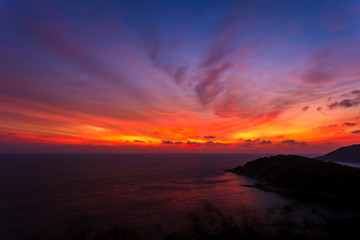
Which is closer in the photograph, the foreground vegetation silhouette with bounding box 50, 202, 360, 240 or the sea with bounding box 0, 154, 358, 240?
the foreground vegetation silhouette with bounding box 50, 202, 360, 240

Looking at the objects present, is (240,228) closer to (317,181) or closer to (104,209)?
(104,209)

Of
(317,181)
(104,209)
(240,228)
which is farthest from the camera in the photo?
(317,181)

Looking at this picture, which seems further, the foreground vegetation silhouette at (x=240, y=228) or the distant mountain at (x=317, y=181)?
the distant mountain at (x=317, y=181)

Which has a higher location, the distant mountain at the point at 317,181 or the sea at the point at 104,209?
the distant mountain at the point at 317,181

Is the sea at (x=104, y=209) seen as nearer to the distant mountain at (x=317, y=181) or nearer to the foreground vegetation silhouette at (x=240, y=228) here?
the foreground vegetation silhouette at (x=240, y=228)

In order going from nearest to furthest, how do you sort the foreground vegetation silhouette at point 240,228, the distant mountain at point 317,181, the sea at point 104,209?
the foreground vegetation silhouette at point 240,228 < the sea at point 104,209 < the distant mountain at point 317,181

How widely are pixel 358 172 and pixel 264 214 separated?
157ft

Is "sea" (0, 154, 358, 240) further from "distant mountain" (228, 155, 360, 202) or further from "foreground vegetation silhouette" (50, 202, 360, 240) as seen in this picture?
"distant mountain" (228, 155, 360, 202)

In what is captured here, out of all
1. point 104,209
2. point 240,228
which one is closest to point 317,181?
point 240,228

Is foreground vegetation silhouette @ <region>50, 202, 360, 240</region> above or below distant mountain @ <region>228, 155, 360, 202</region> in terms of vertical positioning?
below

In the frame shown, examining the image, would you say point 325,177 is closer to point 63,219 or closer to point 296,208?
point 296,208

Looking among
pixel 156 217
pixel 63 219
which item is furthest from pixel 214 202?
pixel 63 219

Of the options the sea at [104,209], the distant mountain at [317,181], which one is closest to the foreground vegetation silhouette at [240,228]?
the sea at [104,209]

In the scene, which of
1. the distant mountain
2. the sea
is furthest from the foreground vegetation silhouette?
the distant mountain
